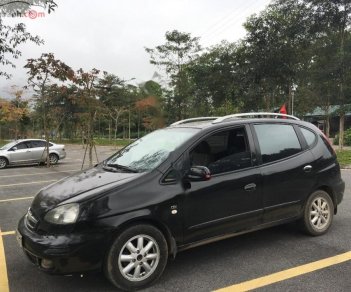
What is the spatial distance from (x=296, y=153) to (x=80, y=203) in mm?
2831

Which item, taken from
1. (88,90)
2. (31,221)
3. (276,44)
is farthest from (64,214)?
(276,44)

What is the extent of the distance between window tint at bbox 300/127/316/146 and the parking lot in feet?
3.87

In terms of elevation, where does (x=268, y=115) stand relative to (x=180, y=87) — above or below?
below

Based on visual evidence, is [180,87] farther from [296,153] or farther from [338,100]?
[296,153]

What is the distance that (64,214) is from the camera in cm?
369

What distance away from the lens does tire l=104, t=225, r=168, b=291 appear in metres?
3.68

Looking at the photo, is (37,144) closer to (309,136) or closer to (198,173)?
(309,136)

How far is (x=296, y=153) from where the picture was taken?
5.15 m

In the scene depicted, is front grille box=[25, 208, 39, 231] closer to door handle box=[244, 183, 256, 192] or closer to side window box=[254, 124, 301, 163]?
door handle box=[244, 183, 256, 192]

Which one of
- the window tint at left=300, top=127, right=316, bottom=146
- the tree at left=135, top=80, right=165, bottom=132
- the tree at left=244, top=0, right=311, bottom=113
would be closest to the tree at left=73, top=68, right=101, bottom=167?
the tree at left=244, top=0, right=311, bottom=113

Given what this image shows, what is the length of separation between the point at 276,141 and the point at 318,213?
3.78 ft

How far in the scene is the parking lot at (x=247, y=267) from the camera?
383cm

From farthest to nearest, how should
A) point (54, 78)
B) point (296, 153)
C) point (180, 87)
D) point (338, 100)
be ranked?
1. point (180, 87)
2. point (338, 100)
3. point (54, 78)
4. point (296, 153)

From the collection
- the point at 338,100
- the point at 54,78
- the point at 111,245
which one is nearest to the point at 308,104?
the point at 338,100
